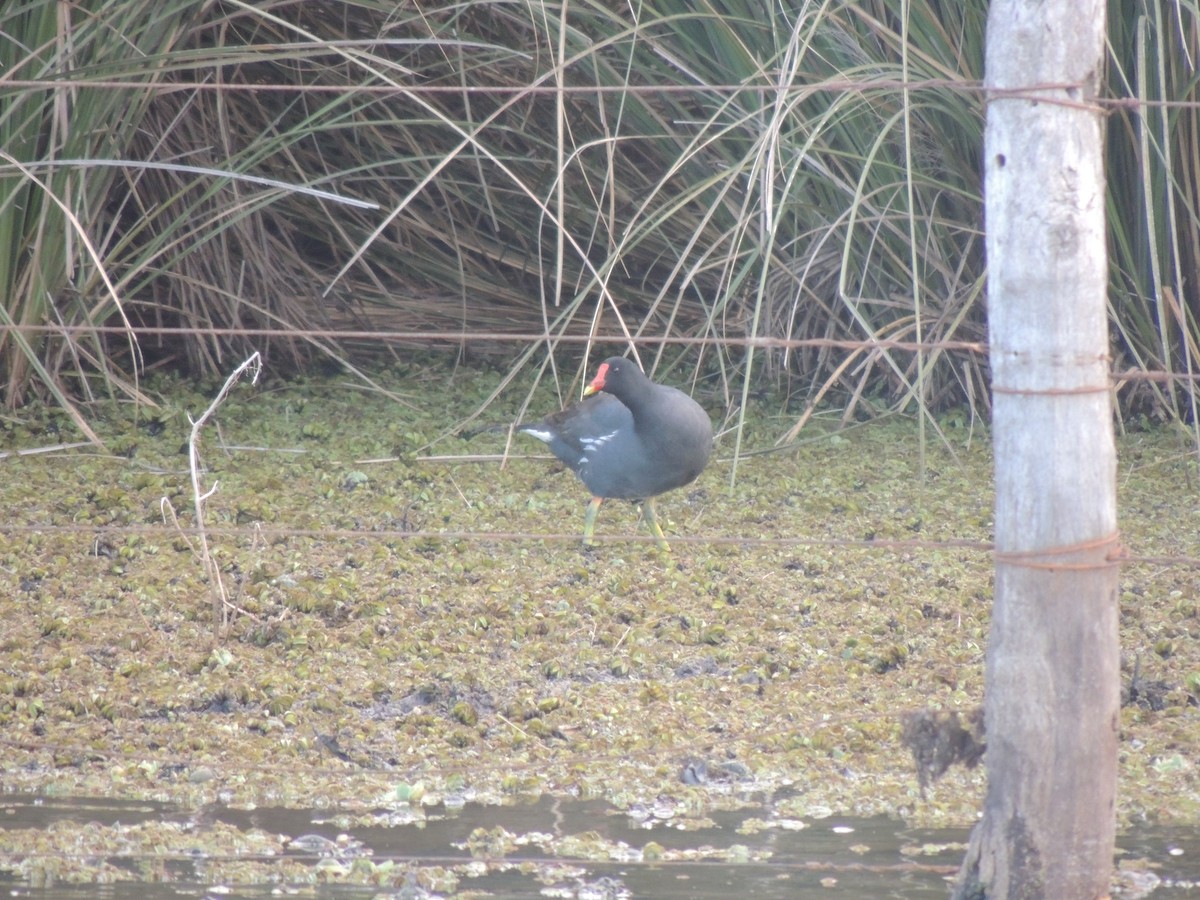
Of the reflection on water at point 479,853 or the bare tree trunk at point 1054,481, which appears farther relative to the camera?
the reflection on water at point 479,853

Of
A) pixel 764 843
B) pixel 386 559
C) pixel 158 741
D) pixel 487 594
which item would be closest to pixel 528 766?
pixel 764 843

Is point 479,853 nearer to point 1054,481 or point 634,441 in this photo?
point 1054,481

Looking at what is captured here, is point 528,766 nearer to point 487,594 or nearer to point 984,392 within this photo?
point 487,594

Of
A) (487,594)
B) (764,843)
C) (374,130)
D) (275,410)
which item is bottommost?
(764,843)

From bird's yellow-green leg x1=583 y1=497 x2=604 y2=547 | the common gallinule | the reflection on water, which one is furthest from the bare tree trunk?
bird's yellow-green leg x1=583 y1=497 x2=604 y2=547

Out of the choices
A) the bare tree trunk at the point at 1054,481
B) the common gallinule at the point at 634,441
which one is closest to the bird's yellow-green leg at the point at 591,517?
the common gallinule at the point at 634,441

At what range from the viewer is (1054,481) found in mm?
2088

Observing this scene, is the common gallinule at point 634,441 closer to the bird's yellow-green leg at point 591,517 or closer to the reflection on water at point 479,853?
the bird's yellow-green leg at point 591,517

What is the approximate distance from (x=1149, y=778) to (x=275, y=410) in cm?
362

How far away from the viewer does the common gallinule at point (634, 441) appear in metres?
4.26

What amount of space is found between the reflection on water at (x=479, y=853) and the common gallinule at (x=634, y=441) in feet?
4.84

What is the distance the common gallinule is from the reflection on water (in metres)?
1.47

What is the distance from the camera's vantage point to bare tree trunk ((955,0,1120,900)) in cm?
207

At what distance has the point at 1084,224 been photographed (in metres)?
2.08
